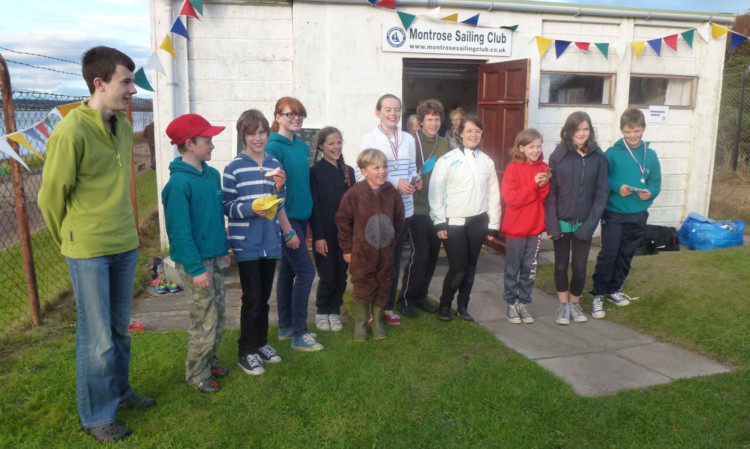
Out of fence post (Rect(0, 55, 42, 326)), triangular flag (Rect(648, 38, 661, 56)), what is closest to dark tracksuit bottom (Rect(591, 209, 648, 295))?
triangular flag (Rect(648, 38, 661, 56))

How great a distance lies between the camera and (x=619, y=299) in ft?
17.6

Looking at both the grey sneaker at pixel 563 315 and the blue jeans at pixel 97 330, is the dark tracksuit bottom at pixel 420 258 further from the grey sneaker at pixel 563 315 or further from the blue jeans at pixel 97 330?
the blue jeans at pixel 97 330

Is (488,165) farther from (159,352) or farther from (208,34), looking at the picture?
(208,34)

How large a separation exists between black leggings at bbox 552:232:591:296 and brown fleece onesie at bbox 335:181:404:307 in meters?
1.60

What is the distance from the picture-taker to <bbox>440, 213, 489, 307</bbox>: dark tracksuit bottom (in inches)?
186

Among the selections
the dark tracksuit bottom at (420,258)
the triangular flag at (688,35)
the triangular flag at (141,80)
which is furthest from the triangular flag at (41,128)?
the triangular flag at (688,35)

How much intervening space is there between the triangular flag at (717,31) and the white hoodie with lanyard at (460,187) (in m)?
6.31

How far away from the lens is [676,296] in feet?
17.4

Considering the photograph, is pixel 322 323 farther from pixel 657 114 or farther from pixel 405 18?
pixel 657 114

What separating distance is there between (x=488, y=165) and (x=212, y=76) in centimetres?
418

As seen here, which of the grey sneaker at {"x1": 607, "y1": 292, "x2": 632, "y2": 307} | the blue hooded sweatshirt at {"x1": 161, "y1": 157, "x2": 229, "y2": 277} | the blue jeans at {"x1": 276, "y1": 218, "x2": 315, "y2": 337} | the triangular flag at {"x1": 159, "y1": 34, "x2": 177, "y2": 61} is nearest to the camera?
A: the blue hooded sweatshirt at {"x1": 161, "y1": 157, "x2": 229, "y2": 277}

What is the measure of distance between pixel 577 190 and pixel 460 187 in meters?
1.03

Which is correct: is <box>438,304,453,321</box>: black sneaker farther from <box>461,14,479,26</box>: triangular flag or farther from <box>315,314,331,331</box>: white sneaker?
<box>461,14,479,26</box>: triangular flag

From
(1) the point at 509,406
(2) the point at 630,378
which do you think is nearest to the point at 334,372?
(1) the point at 509,406
